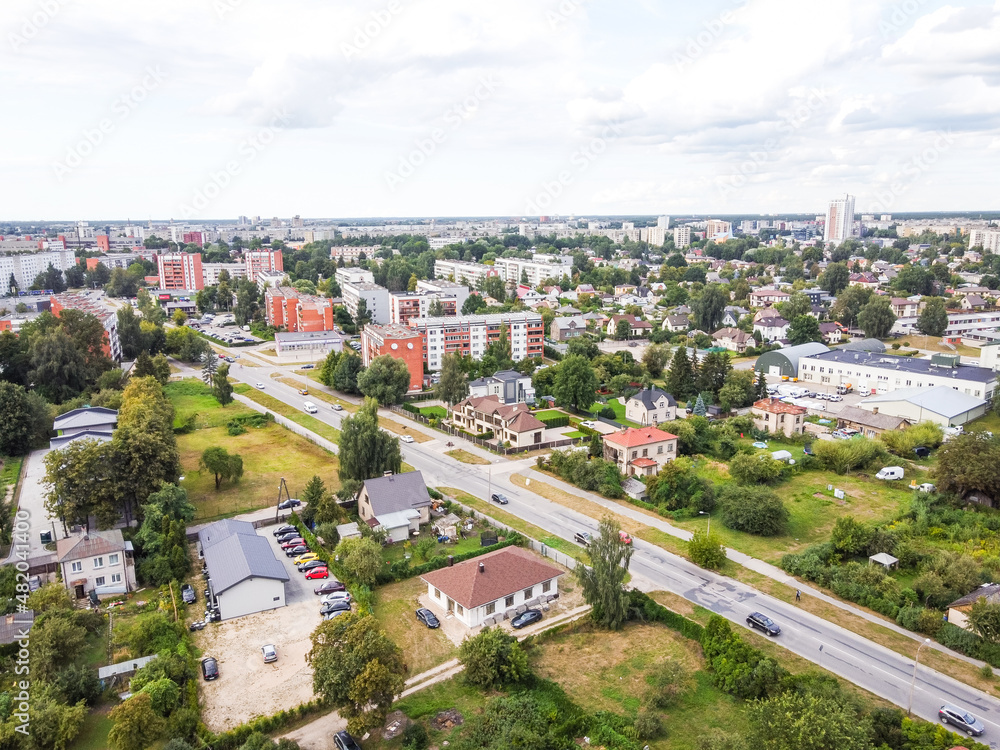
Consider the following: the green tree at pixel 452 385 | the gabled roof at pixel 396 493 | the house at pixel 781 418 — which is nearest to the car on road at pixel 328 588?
the gabled roof at pixel 396 493

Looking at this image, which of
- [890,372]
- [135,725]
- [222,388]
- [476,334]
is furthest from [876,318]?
[135,725]

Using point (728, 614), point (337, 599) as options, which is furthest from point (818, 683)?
point (337, 599)

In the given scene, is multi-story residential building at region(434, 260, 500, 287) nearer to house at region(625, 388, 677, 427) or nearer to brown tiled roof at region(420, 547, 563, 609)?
house at region(625, 388, 677, 427)

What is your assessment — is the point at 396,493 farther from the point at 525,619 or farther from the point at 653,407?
the point at 653,407

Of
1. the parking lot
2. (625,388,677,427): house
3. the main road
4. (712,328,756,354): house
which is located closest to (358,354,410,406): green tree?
the main road

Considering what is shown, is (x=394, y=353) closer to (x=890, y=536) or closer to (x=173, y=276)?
(x=890, y=536)

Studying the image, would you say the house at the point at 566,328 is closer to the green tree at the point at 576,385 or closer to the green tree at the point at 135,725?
the green tree at the point at 576,385
